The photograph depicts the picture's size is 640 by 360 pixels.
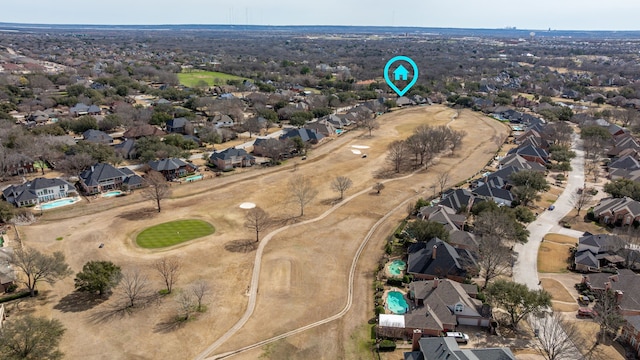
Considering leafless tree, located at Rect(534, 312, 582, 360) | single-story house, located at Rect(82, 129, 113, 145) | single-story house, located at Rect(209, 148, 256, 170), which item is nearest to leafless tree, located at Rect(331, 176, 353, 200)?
single-story house, located at Rect(209, 148, 256, 170)

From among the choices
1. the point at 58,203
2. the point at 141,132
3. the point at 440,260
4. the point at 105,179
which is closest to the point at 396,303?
the point at 440,260

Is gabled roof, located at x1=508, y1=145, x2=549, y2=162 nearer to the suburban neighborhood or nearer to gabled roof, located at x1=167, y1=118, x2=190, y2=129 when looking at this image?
the suburban neighborhood

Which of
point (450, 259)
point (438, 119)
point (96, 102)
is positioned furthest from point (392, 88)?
point (450, 259)

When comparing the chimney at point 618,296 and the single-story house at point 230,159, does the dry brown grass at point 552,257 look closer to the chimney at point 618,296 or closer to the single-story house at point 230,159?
the chimney at point 618,296

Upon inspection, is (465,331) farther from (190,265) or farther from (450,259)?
(190,265)

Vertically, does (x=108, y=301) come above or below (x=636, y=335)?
below

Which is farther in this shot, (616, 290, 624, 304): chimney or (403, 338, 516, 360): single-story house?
(616, 290, 624, 304): chimney

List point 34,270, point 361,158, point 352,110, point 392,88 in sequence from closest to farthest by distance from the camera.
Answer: point 34,270
point 361,158
point 352,110
point 392,88

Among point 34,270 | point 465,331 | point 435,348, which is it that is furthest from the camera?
point 34,270
